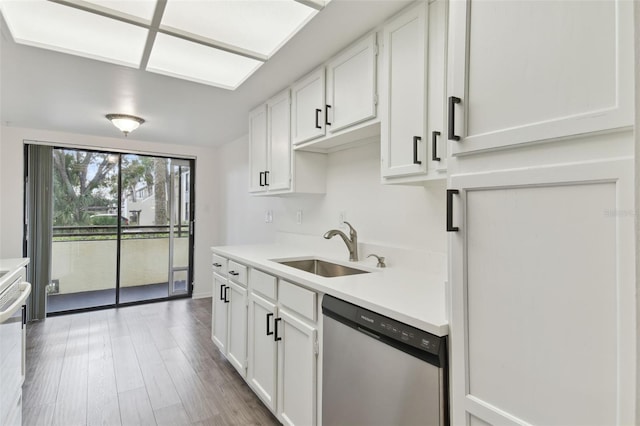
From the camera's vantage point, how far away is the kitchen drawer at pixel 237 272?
234 centimetres

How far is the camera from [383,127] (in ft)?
5.52

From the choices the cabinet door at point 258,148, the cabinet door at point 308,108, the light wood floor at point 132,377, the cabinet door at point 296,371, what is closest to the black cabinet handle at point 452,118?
the cabinet door at point 296,371

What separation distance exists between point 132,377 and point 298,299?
1.78m

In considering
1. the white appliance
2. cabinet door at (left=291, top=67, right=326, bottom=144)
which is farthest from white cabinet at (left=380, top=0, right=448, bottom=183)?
→ the white appliance

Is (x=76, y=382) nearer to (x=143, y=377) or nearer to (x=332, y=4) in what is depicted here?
(x=143, y=377)

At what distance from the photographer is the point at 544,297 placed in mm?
765

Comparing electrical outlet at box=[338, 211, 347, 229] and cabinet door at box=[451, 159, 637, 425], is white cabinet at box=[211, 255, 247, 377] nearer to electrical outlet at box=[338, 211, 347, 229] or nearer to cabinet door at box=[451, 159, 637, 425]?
electrical outlet at box=[338, 211, 347, 229]

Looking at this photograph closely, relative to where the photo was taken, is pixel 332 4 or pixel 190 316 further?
pixel 190 316

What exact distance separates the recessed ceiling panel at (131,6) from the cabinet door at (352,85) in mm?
1011

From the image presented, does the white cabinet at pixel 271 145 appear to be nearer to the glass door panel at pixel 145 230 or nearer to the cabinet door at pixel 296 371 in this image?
the cabinet door at pixel 296 371

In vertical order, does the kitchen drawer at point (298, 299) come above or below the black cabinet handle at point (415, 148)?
below

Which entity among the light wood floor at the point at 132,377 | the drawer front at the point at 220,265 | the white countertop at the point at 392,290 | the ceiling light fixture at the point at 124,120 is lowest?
the light wood floor at the point at 132,377

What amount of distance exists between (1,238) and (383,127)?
450 centimetres

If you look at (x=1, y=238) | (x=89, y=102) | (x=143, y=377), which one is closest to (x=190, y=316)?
(x=143, y=377)
